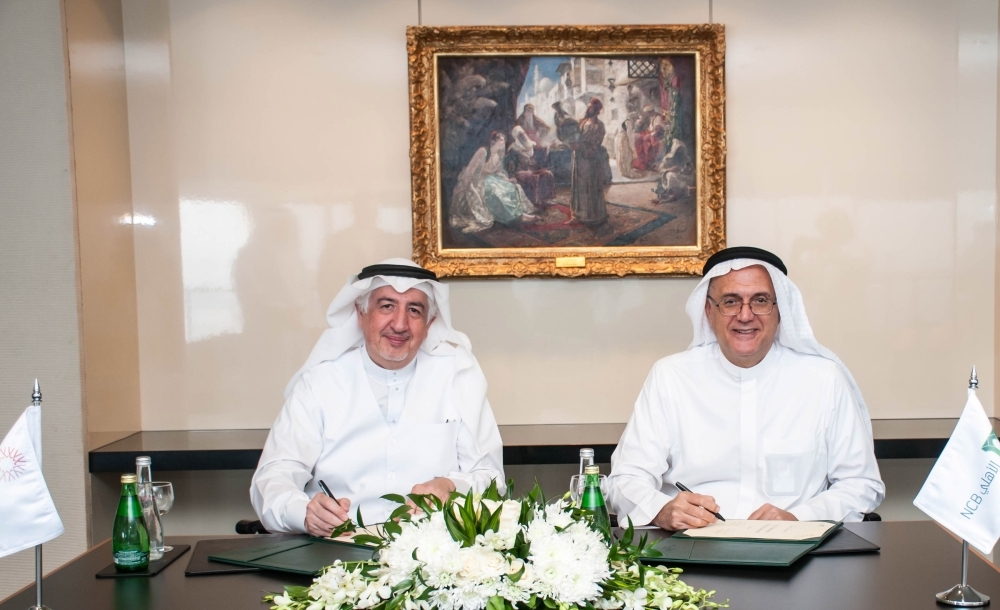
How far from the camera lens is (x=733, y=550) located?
6.80ft

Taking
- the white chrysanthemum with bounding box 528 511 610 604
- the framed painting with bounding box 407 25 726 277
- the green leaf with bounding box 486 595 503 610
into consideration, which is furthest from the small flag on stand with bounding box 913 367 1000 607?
the framed painting with bounding box 407 25 726 277

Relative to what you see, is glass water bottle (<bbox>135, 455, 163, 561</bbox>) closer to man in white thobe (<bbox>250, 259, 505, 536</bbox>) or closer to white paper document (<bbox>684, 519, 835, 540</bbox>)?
man in white thobe (<bbox>250, 259, 505, 536</bbox>)

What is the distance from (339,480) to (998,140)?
3.48 meters

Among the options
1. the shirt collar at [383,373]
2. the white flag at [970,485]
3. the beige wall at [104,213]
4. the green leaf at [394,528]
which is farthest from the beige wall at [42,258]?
the white flag at [970,485]

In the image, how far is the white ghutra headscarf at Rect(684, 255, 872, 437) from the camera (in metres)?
3.13

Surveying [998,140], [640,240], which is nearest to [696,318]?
[640,240]

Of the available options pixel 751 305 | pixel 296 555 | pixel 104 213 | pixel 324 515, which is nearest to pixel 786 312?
pixel 751 305

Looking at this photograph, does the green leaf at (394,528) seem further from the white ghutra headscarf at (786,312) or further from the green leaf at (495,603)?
the white ghutra headscarf at (786,312)

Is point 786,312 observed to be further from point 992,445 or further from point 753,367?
point 992,445

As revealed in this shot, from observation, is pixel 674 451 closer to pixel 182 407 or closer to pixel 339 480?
pixel 339 480

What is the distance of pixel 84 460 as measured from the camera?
373 centimetres

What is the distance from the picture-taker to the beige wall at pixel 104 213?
3.76 metres

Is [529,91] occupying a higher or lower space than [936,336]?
higher

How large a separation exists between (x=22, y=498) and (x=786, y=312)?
2470 mm
